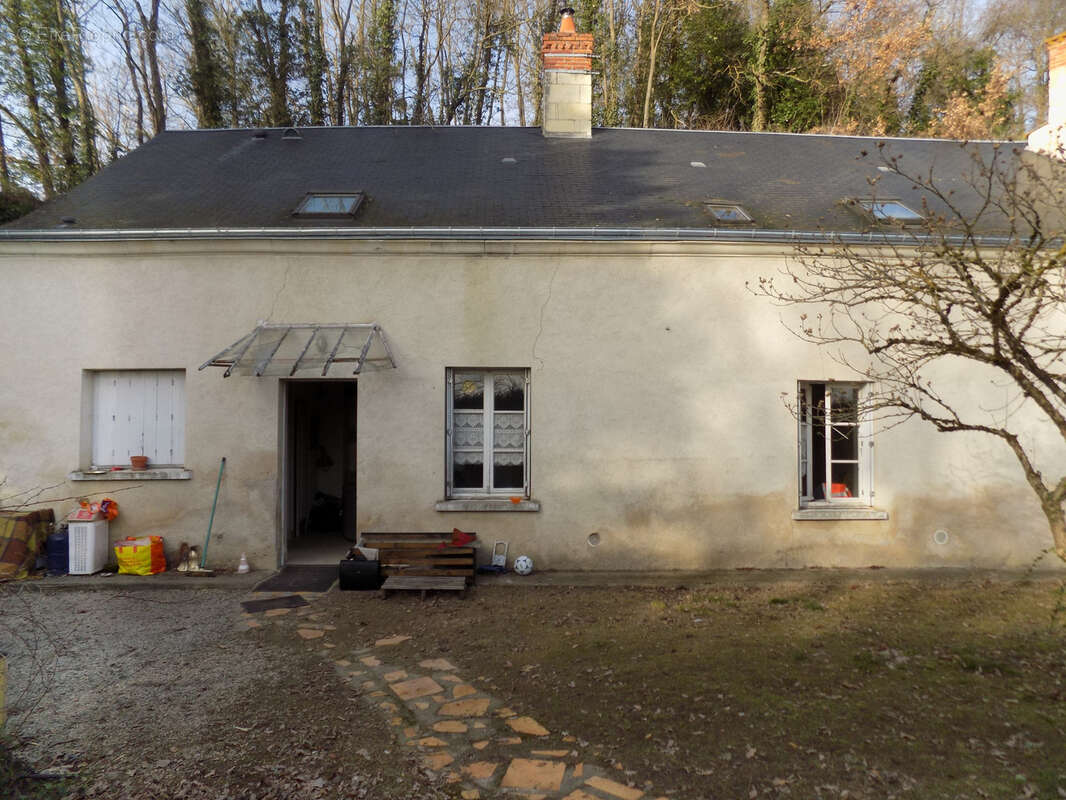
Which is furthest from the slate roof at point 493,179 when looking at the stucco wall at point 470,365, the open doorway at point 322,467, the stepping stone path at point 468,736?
the stepping stone path at point 468,736

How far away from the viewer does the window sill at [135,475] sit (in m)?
7.43

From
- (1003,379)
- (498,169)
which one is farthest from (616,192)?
(1003,379)

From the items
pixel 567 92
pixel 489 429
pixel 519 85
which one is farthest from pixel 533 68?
pixel 489 429

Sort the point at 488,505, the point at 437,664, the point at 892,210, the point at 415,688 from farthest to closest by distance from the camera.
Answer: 1. the point at 892,210
2. the point at 488,505
3. the point at 437,664
4. the point at 415,688

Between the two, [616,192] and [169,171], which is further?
Result: [169,171]

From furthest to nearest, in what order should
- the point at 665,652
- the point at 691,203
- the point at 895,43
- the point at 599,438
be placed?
the point at 895,43 < the point at 691,203 < the point at 599,438 < the point at 665,652

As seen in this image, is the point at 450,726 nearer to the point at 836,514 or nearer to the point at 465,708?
the point at 465,708

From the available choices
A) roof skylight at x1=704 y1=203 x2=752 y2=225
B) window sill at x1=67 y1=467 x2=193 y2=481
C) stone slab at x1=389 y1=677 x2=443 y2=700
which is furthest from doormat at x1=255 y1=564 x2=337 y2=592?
roof skylight at x1=704 y1=203 x2=752 y2=225

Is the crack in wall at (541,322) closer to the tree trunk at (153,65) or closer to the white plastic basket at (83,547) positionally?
the white plastic basket at (83,547)

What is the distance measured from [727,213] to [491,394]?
374cm

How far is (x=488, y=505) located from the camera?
24.3 feet

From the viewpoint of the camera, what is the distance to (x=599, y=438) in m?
7.56

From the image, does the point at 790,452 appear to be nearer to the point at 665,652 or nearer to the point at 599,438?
the point at 599,438

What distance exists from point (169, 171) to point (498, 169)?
484cm
